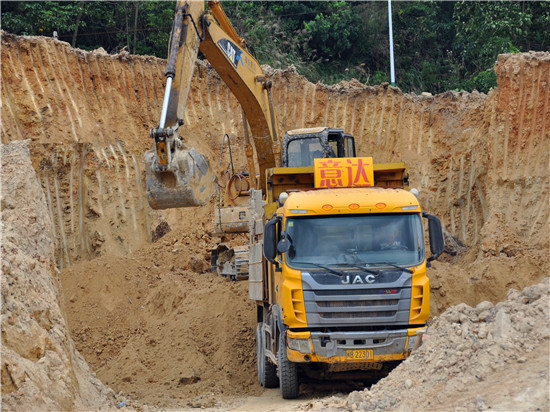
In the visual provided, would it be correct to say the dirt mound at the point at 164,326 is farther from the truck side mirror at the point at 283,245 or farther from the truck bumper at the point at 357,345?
the truck side mirror at the point at 283,245

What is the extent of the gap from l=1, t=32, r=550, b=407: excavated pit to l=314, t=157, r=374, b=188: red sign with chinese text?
12.4 feet

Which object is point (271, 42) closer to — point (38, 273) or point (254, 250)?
point (254, 250)

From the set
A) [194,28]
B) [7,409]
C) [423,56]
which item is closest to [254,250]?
[194,28]

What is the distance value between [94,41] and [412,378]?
22967 mm

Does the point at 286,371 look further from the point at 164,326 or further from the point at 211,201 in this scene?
the point at 211,201

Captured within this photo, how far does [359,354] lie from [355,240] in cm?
144

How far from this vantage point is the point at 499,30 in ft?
80.4

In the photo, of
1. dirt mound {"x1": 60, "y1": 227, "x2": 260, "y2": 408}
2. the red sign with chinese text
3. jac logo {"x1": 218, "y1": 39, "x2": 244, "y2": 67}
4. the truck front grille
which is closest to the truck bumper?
the truck front grille

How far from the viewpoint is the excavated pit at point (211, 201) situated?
1332 cm

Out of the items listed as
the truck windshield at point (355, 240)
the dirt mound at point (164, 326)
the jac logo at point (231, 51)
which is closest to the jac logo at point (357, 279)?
the truck windshield at point (355, 240)

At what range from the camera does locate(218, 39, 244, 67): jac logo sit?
1197 cm

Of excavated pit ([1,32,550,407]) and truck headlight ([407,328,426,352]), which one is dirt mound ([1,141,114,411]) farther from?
truck headlight ([407,328,426,352])

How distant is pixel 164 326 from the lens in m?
14.0

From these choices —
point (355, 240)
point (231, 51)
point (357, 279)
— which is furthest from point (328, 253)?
point (231, 51)
